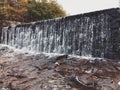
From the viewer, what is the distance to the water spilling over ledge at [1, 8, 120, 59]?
1261 cm

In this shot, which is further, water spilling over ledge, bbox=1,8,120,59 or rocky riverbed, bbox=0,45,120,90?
water spilling over ledge, bbox=1,8,120,59

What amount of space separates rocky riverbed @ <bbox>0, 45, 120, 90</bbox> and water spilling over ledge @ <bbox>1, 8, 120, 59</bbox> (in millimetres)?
1131

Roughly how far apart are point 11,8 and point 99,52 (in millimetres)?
19254

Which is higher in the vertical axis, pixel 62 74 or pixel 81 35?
pixel 81 35

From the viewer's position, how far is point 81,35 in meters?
14.4

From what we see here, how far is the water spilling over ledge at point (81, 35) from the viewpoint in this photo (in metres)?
12.6

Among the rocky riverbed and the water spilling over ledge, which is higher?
the water spilling over ledge

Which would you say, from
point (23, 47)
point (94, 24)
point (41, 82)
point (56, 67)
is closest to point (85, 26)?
point (94, 24)

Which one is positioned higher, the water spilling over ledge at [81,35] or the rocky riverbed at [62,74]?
the water spilling over ledge at [81,35]

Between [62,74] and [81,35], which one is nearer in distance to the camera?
[62,74]

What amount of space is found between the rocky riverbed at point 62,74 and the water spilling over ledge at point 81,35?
113cm

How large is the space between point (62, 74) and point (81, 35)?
13.2 ft

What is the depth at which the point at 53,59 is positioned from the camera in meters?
12.9

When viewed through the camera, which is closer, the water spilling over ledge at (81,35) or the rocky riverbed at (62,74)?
the rocky riverbed at (62,74)
